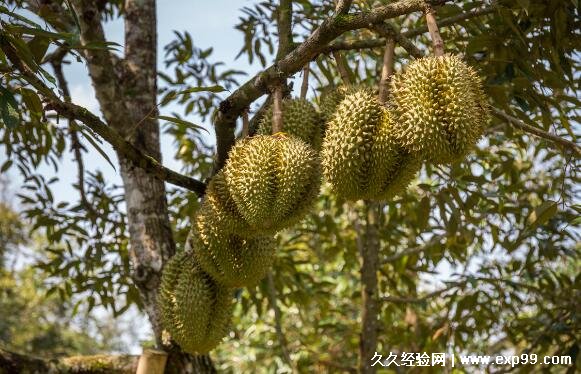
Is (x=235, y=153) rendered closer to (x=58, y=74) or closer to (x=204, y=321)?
(x=204, y=321)

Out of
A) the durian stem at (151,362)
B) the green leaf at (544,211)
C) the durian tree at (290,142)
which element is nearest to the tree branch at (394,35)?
the durian tree at (290,142)

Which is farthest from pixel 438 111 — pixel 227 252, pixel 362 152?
pixel 227 252

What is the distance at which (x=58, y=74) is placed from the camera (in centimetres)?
348

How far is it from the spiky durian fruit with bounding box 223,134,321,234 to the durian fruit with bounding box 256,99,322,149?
0.16m

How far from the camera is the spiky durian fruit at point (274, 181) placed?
1691mm

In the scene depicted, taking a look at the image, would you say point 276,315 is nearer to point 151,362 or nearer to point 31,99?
point 151,362

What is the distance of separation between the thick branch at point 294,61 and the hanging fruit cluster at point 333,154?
0.25 ft

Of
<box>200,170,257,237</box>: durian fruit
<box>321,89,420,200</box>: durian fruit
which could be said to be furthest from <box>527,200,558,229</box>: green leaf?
<box>200,170,257,237</box>: durian fruit

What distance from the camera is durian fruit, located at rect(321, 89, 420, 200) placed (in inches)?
63.5

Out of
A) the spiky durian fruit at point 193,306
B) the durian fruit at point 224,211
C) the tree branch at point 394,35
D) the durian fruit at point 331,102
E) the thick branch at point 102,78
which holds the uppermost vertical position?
the thick branch at point 102,78

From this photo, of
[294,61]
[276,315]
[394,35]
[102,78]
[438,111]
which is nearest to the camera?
[438,111]

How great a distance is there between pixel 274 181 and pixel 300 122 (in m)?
0.29

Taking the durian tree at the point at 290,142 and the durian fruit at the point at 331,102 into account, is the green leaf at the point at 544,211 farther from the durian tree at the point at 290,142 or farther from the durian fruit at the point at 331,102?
the durian fruit at the point at 331,102

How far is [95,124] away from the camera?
1940 millimetres
